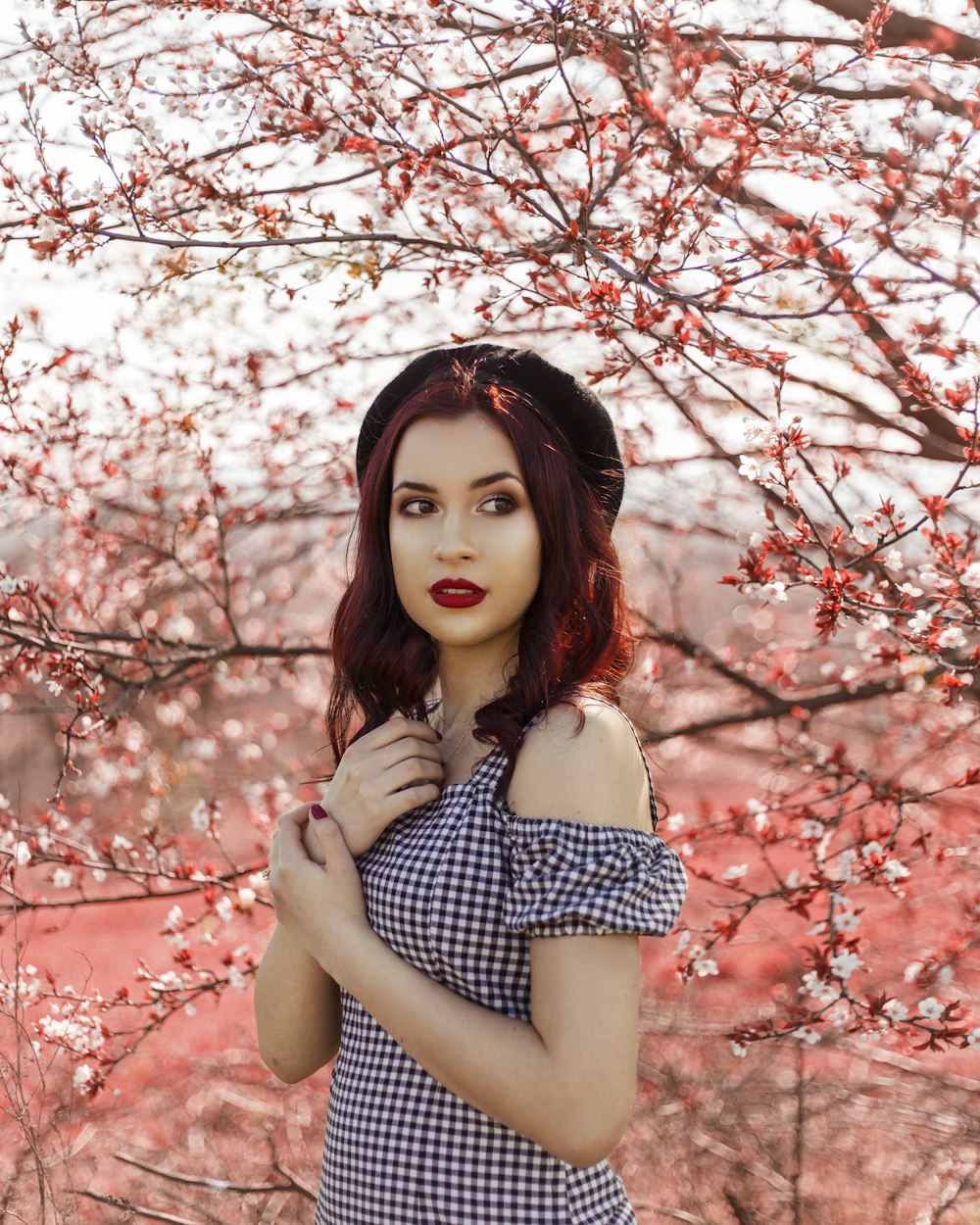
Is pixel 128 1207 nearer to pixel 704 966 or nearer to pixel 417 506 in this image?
pixel 704 966

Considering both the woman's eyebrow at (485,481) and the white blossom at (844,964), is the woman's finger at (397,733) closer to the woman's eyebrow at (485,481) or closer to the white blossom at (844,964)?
the woman's eyebrow at (485,481)

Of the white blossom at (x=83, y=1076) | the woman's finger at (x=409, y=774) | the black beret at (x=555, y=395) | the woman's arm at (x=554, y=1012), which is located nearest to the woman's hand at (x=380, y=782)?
the woman's finger at (x=409, y=774)

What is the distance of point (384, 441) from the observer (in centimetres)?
166

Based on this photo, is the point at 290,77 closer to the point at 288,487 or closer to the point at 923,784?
the point at 288,487

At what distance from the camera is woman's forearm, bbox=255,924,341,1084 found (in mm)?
1582

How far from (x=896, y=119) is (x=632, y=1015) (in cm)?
172

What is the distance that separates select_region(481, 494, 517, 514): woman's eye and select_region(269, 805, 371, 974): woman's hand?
0.47m

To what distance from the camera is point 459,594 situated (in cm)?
153

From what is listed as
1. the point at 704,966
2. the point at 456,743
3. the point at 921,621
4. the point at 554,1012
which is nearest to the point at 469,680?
the point at 456,743

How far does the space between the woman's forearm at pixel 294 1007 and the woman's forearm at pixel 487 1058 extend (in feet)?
0.84

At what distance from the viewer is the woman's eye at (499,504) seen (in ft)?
5.08

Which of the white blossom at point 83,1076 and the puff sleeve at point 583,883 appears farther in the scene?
the white blossom at point 83,1076

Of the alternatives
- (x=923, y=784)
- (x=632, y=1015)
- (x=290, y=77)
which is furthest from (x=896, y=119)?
(x=923, y=784)

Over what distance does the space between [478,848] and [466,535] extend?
0.42 m
